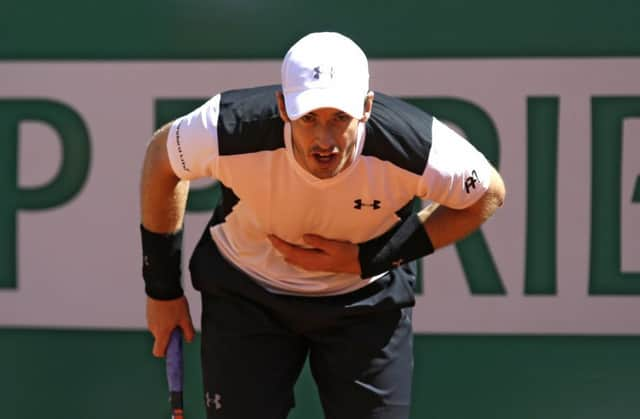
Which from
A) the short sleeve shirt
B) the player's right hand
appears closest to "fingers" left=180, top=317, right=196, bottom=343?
the player's right hand

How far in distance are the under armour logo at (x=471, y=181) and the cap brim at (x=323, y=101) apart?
334 mm

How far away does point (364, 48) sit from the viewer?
385 cm

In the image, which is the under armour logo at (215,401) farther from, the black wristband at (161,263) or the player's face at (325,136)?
the player's face at (325,136)

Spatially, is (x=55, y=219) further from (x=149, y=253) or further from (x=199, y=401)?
(x=149, y=253)

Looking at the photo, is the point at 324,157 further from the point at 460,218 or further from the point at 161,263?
the point at 161,263

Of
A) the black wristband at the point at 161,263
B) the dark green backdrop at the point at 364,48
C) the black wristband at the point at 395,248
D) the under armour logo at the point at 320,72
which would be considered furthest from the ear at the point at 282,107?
A: the dark green backdrop at the point at 364,48

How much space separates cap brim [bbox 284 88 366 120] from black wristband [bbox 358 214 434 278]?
1.24 ft

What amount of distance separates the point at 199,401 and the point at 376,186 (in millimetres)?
1579

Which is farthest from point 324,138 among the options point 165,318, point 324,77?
point 165,318

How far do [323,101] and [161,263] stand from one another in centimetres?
71

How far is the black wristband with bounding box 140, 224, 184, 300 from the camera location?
2.95 metres

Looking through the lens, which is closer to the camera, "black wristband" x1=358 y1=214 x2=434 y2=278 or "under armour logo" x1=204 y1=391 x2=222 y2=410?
"black wristband" x1=358 y1=214 x2=434 y2=278

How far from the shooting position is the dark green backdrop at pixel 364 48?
3.83 meters

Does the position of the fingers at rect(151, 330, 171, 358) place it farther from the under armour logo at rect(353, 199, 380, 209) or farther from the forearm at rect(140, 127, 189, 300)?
the under armour logo at rect(353, 199, 380, 209)
